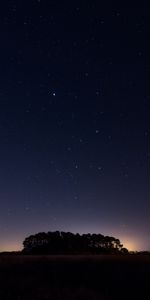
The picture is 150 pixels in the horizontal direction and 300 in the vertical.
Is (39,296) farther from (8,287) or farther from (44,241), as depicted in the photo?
(44,241)

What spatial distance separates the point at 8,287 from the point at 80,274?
572cm

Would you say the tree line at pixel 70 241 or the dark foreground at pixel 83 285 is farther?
the tree line at pixel 70 241

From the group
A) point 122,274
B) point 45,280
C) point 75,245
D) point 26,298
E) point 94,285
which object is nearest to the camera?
point 26,298

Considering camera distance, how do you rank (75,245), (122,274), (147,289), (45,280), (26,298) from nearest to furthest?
(26,298) → (147,289) → (45,280) → (122,274) → (75,245)

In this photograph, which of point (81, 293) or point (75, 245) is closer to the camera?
point (81, 293)

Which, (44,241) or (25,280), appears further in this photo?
(44,241)

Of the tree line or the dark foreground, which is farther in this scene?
the tree line

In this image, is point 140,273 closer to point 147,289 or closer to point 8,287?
point 147,289

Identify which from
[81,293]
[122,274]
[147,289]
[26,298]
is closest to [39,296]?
[26,298]

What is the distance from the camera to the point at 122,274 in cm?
1908

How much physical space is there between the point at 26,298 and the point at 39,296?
21.1 inches

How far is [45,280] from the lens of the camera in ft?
58.2

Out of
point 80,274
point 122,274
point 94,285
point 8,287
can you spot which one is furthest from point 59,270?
point 8,287

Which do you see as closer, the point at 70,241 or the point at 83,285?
the point at 83,285
